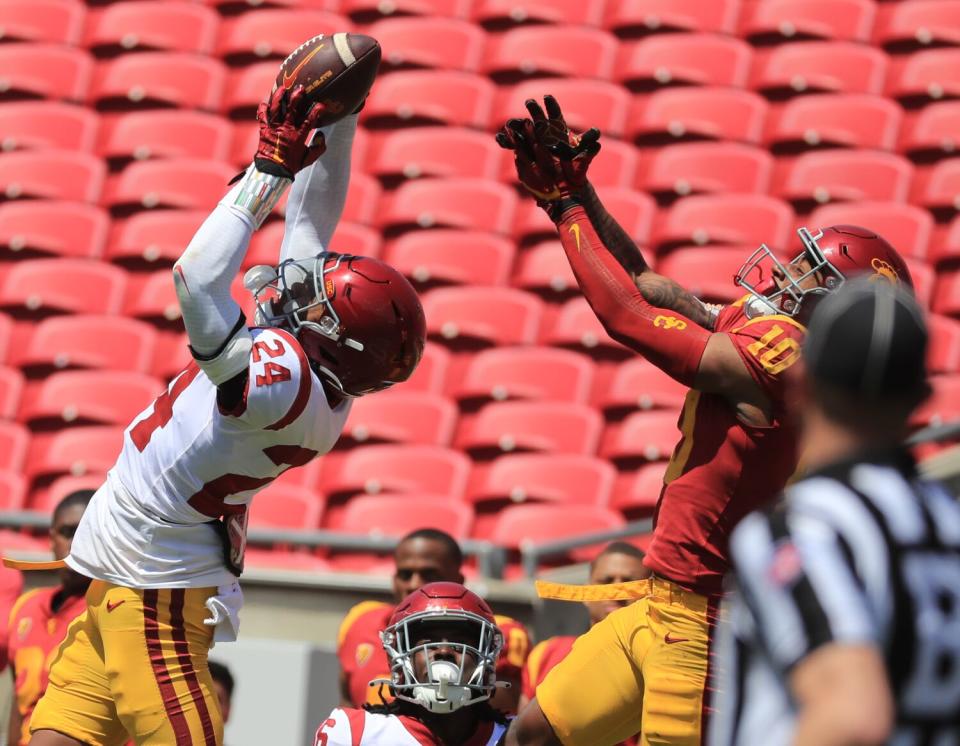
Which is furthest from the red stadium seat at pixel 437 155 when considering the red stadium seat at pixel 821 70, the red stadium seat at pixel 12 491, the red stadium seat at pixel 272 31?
the red stadium seat at pixel 12 491

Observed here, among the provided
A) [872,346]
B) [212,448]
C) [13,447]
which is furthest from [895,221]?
[872,346]

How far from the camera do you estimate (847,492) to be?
1.80 meters

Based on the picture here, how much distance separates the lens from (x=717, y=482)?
3205mm

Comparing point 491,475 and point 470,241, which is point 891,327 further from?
point 470,241

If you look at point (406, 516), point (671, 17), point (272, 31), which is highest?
point (671, 17)

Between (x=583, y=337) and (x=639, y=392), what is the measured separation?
19.8 inches

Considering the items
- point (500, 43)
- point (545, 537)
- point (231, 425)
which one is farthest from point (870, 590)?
point (500, 43)

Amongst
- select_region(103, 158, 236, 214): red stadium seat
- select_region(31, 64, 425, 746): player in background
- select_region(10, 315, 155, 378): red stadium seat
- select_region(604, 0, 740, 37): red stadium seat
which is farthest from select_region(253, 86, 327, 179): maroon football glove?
select_region(604, 0, 740, 37): red stadium seat

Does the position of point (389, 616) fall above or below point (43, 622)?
above

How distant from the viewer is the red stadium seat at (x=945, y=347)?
24.9 ft

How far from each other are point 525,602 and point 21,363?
11.8 feet

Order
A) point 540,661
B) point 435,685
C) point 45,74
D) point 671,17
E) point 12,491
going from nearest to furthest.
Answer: point 435,685 < point 540,661 < point 12,491 < point 671,17 < point 45,74

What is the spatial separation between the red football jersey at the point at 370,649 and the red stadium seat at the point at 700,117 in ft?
15.1

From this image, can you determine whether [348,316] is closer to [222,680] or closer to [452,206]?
[222,680]
